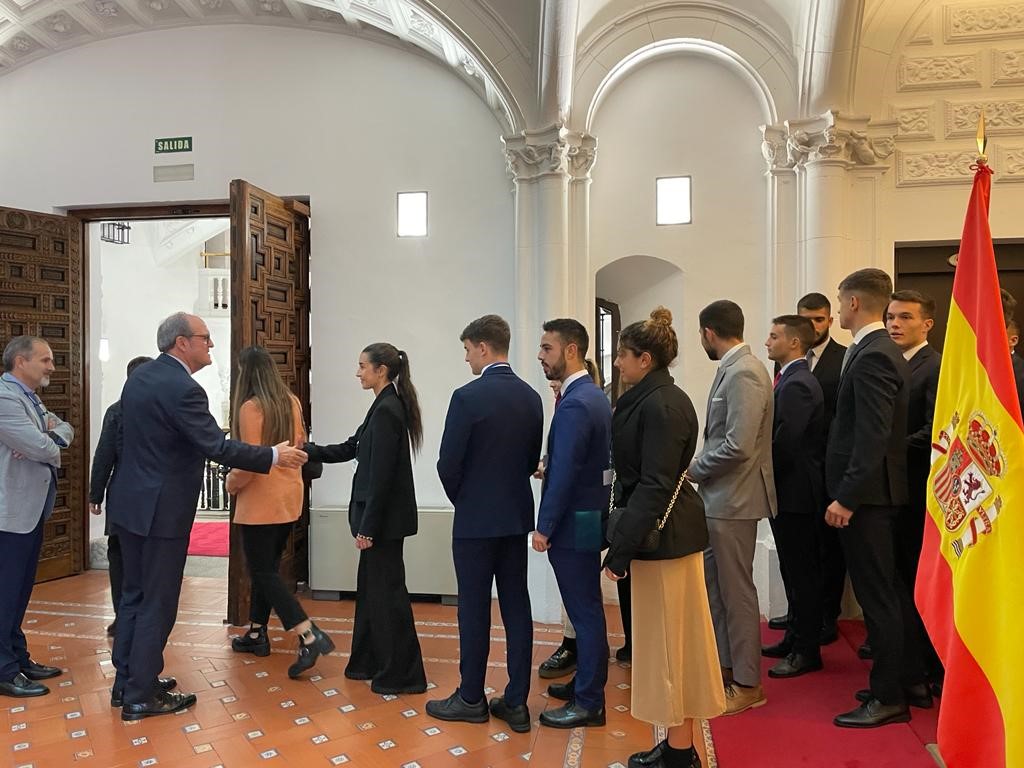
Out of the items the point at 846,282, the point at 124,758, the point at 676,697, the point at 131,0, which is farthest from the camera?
the point at 131,0

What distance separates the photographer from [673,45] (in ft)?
18.7

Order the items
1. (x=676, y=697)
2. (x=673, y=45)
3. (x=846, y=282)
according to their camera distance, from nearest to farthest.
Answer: (x=676, y=697), (x=846, y=282), (x=673, y=45)

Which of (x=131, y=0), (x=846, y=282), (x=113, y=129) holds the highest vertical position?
(x=131, y=0)

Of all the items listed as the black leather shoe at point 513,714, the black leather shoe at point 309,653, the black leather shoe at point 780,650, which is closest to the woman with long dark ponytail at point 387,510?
the black leather shoe at point 309,653

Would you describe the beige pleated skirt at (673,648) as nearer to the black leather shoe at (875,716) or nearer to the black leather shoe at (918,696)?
the black leather shoe at (875,716)

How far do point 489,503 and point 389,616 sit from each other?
3.07 ft

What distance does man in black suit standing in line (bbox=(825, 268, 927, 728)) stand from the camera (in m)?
3.26

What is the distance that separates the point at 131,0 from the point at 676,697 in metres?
6.42

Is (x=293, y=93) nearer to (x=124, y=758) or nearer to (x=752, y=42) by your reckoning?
(x=752, y=42)

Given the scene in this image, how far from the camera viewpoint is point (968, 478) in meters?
2.27

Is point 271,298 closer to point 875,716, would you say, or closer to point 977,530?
point 875,716

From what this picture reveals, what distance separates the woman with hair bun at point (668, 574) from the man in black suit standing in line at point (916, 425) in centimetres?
138

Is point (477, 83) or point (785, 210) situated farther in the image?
point (477, 83)

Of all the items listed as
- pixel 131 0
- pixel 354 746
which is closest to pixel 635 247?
pixel 354 746
